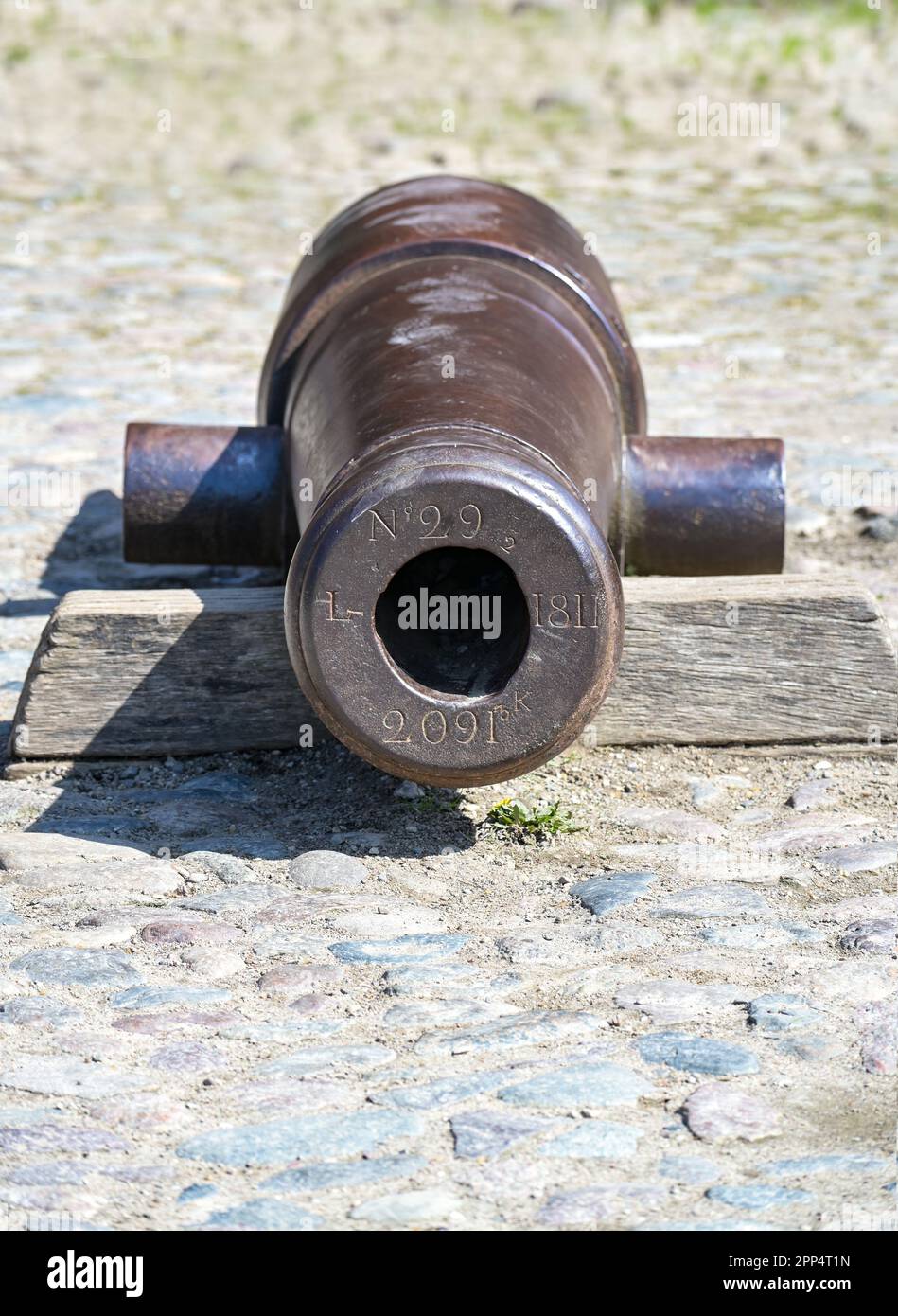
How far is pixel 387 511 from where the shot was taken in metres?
3.54

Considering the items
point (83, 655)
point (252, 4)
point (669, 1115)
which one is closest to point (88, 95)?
point (252, 4)

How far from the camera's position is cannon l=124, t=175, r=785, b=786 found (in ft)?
11.7

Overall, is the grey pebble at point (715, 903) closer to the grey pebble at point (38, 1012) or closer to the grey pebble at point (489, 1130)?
the grey pebble at point (489, 1130)

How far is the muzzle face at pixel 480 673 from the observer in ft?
11.6

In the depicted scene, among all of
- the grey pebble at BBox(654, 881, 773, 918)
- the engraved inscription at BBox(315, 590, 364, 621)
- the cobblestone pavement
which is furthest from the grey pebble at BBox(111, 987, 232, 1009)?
the grey pebble at BBox(654, 881, 773, 918)

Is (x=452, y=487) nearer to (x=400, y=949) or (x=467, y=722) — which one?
(x=467, y=722)

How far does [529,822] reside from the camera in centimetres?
409

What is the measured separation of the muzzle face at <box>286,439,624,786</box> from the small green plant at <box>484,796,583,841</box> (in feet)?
1.36

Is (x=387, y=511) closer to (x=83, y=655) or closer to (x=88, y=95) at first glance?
(x=83, y=655)

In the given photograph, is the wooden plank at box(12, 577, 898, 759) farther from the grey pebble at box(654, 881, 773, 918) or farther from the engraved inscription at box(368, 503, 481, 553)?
the engraved inscription at box(368, 503, 481, 553)

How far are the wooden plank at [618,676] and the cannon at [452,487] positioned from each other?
331 millimetres

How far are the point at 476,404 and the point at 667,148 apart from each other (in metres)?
9.57

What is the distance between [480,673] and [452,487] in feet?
1.43

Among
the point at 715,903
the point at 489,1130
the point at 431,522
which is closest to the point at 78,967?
the point at 489,1130
